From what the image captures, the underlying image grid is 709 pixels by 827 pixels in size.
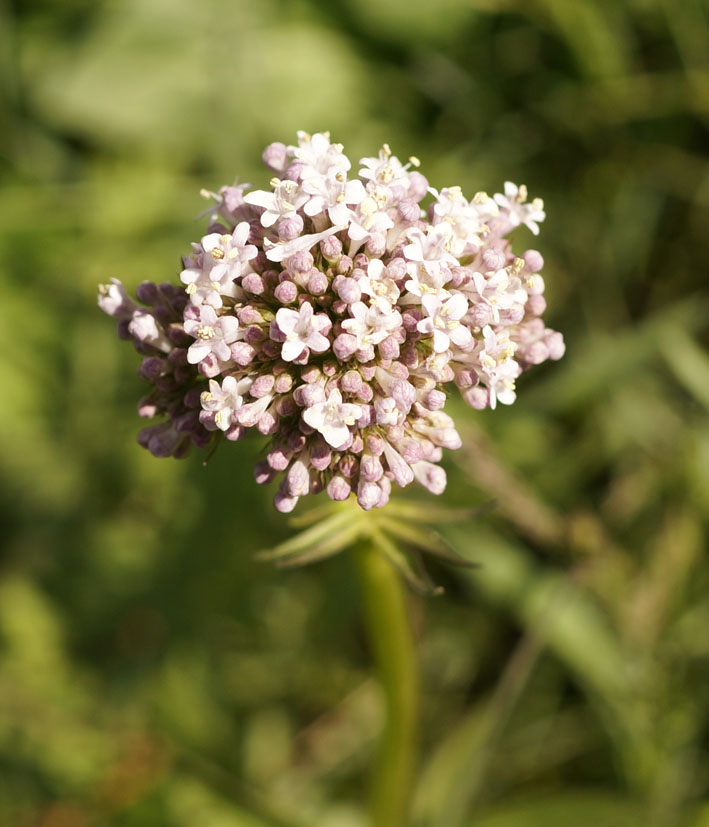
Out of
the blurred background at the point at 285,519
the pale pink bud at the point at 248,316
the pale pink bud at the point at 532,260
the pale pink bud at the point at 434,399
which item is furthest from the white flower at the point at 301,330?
the blurred background at the point at 285,519

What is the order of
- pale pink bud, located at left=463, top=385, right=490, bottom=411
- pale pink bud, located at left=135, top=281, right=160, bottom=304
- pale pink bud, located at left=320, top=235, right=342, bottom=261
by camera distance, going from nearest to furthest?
pale pink bud, located at left=320, top=235, right=342, bottom=261 → pale pink bud, located at left=463, top=385, right=490, bottom=411 → pale pink bud, located at left=135, top=281, right=160, bottom=304

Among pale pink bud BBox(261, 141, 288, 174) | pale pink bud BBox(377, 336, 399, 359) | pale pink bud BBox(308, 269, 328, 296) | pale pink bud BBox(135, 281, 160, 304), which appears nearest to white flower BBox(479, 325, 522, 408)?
pale pink bud BBox(377, 336, 399, 359)

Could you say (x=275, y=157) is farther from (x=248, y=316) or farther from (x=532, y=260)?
(x=532, y=260)

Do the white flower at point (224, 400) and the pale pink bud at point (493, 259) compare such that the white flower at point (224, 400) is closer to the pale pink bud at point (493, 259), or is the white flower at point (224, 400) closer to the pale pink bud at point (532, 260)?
the pale pink bud at point (493, 259)

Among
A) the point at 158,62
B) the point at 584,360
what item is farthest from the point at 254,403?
the point at 158,62

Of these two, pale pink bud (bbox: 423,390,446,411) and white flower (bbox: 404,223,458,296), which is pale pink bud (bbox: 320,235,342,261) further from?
pale pink bud (bbox: 423,390,446,411)

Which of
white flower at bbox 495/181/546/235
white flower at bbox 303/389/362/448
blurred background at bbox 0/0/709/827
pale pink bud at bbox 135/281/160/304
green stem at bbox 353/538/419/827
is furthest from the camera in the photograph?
blurred background at bbox 0/0/709/827

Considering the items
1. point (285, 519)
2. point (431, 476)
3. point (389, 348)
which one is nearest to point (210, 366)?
point (389, 348)

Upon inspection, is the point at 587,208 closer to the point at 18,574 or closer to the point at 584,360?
the point at 584,360
